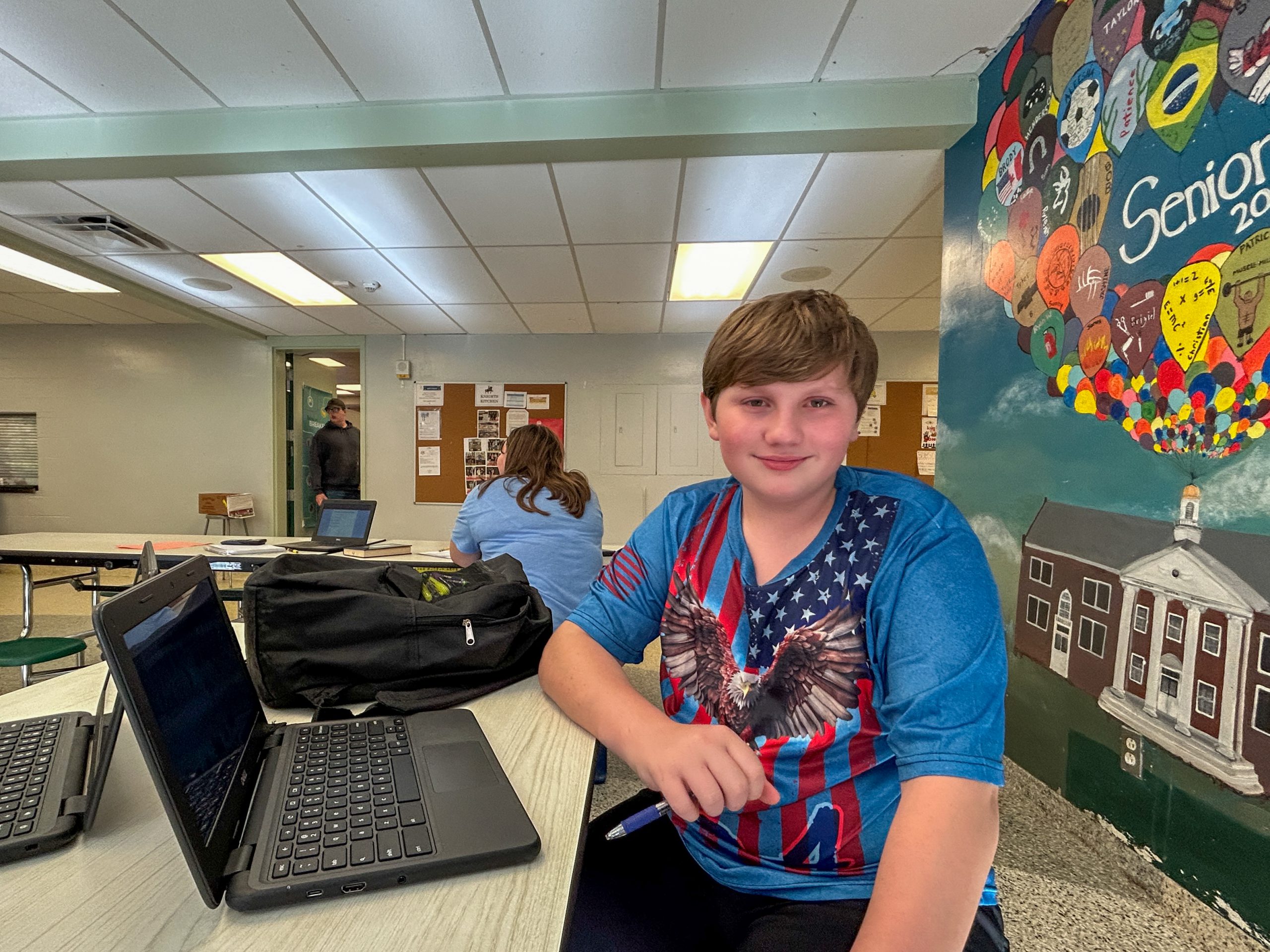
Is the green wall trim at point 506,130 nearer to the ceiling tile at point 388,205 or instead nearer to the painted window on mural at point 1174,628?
the ceiling tile at point 388,205

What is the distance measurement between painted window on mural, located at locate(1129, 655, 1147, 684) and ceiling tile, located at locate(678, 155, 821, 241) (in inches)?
86.4

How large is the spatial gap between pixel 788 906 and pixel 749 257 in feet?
11.9

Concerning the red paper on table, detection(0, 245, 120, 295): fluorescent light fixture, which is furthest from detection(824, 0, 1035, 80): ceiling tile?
detection(0, 245, 120, 295): fluorescent light fixture

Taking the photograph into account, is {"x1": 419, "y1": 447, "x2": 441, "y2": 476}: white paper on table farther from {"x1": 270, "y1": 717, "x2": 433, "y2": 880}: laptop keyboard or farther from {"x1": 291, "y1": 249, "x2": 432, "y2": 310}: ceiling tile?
{"x1": 270, "y1": 717, "x2": 433, "y2": 880}: laptop keyboard

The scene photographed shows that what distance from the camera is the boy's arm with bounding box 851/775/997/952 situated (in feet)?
1.72

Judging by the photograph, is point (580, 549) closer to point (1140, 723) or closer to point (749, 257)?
point (1140, 723)

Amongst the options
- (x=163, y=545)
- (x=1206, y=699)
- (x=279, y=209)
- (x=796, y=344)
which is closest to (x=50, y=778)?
(x=796, y=344)

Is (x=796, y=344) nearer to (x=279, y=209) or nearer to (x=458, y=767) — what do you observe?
(x=458, y=767)

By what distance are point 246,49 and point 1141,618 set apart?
11.3ft

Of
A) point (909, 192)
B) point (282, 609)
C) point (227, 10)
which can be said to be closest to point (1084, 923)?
point (282, 609)

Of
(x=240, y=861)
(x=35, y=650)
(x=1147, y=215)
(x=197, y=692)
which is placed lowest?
(x=35, y=650)

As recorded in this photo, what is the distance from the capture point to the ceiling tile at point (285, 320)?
4934mm

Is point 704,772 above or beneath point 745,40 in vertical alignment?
beneath

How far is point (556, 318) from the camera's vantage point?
5.10 metres
